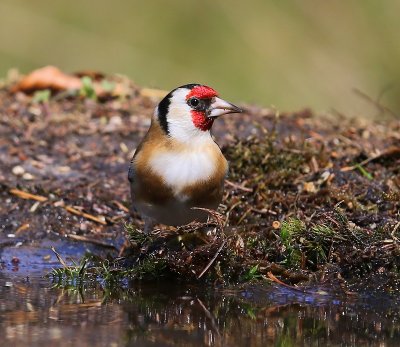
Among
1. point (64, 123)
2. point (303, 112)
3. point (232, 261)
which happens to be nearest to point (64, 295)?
point (232, 261)

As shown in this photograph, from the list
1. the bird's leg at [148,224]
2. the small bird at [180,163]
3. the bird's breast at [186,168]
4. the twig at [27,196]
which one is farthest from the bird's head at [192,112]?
the twig at [27,196]

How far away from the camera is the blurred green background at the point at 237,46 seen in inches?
398

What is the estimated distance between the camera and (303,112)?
6984mm

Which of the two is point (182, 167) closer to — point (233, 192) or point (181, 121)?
point (181, 121)

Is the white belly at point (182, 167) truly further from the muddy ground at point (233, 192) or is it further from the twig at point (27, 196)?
the twig at point (27, 196)

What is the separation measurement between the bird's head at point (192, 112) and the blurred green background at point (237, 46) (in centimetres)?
488

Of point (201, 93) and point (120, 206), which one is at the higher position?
point (201, 93)

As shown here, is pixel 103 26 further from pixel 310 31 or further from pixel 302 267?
pixel 302 267

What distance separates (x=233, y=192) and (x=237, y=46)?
5387 mm

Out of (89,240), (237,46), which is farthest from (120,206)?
(237,46)

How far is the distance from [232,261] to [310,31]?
653 cm

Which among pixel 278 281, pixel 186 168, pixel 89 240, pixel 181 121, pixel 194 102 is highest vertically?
pixel 194 102

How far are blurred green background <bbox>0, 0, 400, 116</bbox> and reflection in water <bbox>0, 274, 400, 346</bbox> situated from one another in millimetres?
5766

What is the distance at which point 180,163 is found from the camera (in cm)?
469
